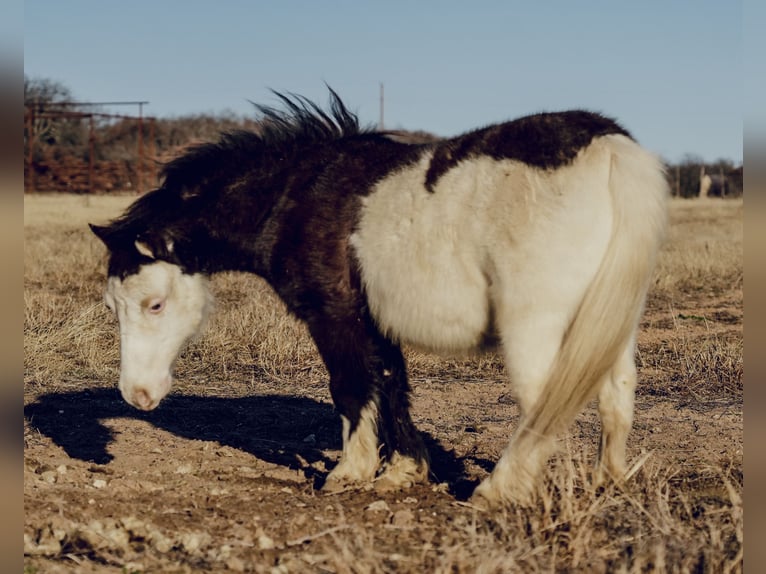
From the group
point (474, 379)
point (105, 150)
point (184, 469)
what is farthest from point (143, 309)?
point (105, 150)

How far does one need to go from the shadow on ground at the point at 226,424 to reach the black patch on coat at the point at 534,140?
1.74m

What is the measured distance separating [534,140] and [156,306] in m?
2.17

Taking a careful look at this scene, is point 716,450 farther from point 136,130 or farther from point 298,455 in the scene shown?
point 136,130

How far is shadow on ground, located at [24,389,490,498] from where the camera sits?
5250mm

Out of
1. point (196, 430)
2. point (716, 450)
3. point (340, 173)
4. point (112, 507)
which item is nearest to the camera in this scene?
point (112, 507)

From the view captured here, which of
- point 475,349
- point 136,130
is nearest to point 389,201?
point 475,349

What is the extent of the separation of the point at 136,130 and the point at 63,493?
3732 cm

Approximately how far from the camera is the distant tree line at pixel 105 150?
31766 mm

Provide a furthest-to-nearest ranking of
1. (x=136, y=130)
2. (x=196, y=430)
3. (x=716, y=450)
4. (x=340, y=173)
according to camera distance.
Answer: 1. (x=136, y=130)
2. (x=196, y=430)
3. (x=716, y=450)
4. (x=340, y=173)

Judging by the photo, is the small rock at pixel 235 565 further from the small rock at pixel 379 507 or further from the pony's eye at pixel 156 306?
the pony's eye at pixel 156 306

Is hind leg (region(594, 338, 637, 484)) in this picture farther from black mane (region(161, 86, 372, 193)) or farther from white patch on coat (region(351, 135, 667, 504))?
black mane (region(161, 86, 372, 193))

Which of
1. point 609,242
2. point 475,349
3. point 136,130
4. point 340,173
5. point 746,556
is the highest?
point 136,130

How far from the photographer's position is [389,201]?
4.30 meters

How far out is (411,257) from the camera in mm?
4148
